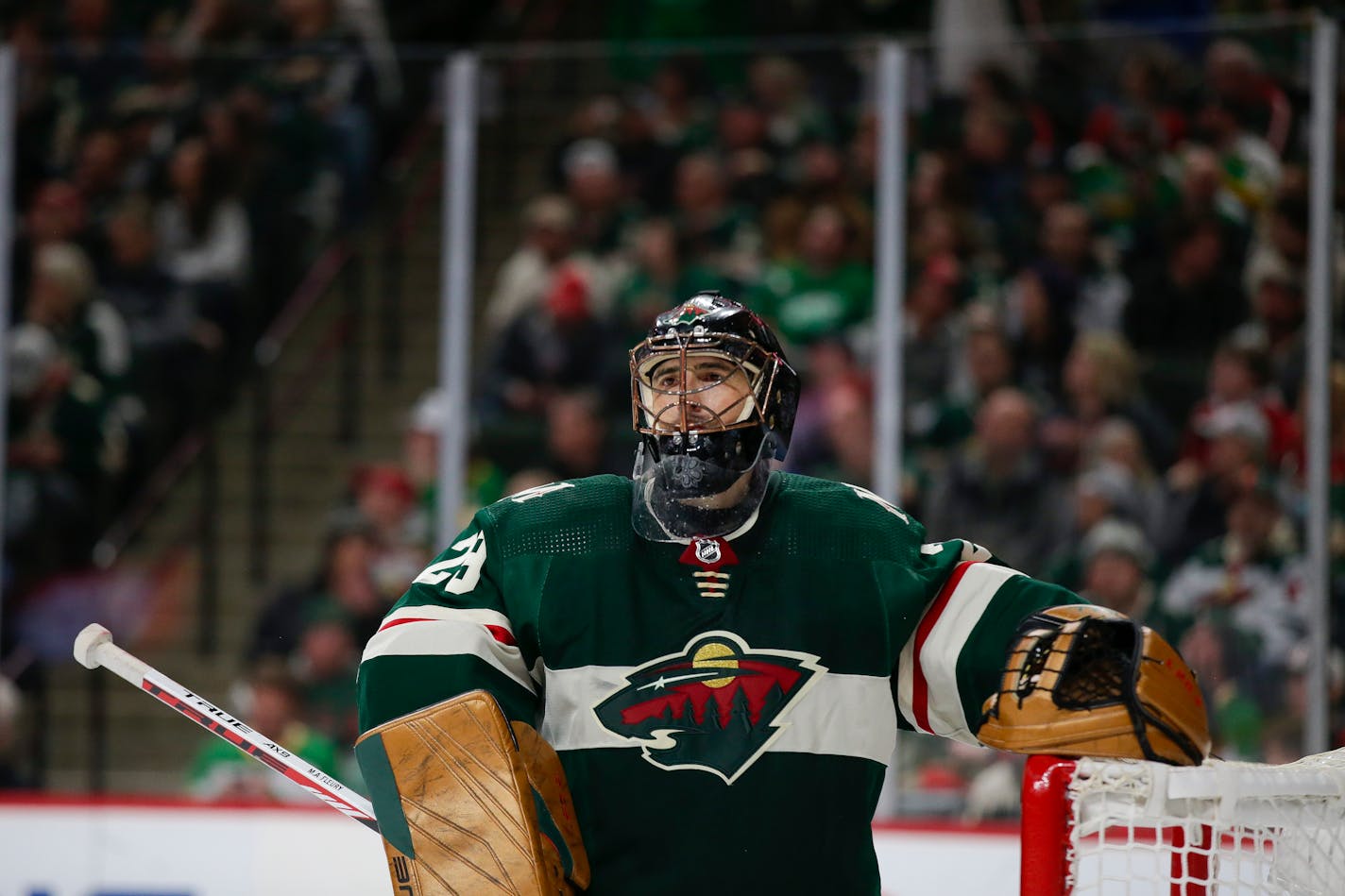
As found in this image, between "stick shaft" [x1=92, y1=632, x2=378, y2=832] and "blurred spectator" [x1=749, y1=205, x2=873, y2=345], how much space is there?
2.16 m

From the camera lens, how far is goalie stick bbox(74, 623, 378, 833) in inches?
82.7

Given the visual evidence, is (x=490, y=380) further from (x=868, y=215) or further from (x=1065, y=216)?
(x=1065, y=216)

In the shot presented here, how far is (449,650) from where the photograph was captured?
195cm

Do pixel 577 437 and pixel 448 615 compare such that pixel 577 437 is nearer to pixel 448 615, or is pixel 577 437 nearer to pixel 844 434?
pixel 844 434

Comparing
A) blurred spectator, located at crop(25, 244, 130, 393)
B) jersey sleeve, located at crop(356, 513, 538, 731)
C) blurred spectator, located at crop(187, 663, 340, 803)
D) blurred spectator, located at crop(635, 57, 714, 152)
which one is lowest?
blurred spectator, located at crop(187, 663, 340, 803)

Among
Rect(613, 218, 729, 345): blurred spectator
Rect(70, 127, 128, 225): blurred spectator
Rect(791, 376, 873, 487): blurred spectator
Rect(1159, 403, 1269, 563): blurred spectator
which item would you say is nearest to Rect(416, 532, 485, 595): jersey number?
Rect(791, 376, 873, 487): blurred spectator

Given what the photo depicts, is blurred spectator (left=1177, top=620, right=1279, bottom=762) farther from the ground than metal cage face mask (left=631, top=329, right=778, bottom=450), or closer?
closer

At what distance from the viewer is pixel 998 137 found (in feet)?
13.2

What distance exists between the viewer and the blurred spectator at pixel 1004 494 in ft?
12.8

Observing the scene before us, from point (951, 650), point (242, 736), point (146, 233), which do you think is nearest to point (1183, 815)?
point (951, 650)


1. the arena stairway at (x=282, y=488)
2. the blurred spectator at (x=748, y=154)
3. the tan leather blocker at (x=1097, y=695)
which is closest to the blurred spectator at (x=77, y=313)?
the arena stairway at (x=282, y=488)

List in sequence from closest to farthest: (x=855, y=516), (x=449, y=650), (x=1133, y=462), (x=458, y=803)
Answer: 1. (x=458, y=803)
2. (x=449, y=650)
3. (x=855, y=516)
4. (x=1133, y=462)

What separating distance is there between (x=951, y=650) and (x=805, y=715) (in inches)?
7.3

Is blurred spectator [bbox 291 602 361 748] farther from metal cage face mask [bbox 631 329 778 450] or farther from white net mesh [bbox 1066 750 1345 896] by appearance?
white net mesh [bbox 1066 750 1345 896]
